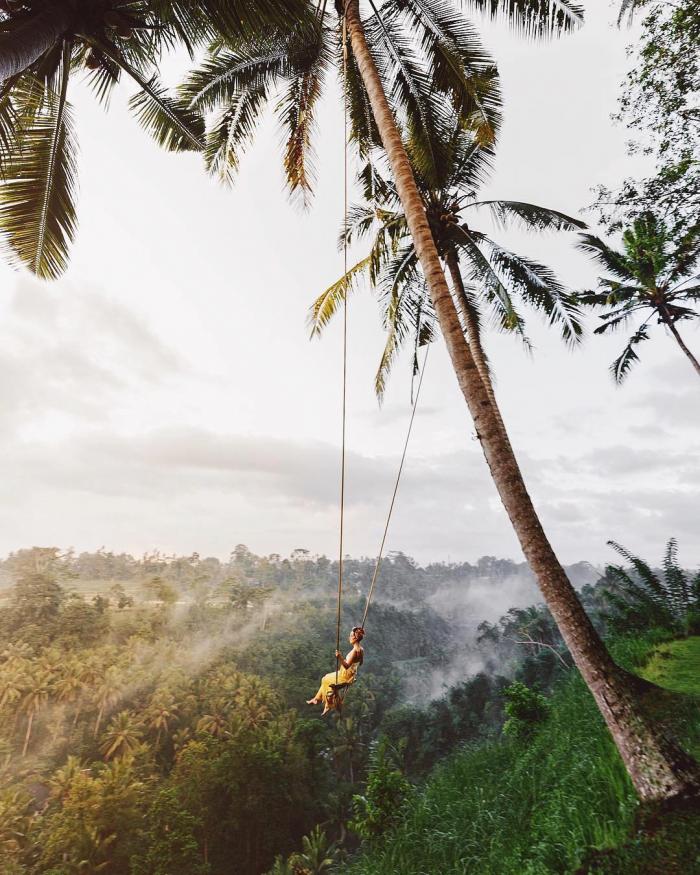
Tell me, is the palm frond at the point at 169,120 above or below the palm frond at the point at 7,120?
above

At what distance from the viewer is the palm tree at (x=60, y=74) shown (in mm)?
3678

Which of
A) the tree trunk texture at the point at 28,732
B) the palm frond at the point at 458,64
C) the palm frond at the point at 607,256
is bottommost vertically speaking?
the tree trunk texture at the point at 28,732

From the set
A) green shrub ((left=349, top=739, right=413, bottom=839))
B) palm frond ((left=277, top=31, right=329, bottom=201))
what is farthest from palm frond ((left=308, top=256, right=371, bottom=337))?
green shrub ((left=349, top=739, right=413, bottom=839))

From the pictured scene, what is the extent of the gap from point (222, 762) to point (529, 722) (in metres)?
17.6

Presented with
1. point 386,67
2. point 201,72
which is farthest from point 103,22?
point 386,67

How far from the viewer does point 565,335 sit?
8.00m

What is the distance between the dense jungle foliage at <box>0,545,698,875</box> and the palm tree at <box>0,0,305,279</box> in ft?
24.5

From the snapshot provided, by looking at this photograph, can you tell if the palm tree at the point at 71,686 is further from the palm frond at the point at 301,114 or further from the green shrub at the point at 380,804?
the palm frond at the point at 301,114

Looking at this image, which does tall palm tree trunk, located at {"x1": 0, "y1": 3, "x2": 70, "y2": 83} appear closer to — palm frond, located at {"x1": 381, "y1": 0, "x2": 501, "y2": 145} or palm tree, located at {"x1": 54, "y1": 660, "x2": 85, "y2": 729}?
palm frond, located at {"x1": 381, "y1": 0, "x2": 501, "y2": 145}

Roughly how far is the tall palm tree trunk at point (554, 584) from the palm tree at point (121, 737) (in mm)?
28590

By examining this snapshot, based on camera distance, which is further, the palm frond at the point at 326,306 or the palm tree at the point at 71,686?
the palm tree at the point at 71,686

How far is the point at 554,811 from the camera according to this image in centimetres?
425

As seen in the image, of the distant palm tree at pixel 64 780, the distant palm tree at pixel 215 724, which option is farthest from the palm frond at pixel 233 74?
the distant palm tree at pixel 215 724

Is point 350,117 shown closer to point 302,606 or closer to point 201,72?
point 201,72
